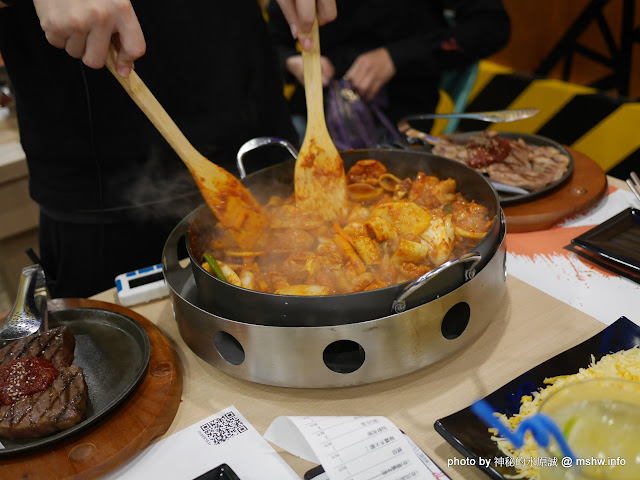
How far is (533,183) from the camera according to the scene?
210 centimetres

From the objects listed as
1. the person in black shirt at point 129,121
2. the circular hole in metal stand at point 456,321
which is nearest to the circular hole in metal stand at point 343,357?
the circular hole in metal stand at point 456,321

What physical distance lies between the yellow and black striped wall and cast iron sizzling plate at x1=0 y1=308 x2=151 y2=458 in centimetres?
315

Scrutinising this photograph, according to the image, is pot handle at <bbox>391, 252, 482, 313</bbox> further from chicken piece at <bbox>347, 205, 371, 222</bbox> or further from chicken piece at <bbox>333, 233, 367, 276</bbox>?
chicken piece at <bbox>347, 205, 371, 222</bbox>

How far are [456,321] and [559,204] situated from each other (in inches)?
34.1

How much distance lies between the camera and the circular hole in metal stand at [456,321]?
4.46 ft

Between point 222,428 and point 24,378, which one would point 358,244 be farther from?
point 24,378

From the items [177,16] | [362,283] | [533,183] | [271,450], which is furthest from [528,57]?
[271,450]

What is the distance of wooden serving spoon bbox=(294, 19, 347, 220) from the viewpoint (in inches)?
66.6

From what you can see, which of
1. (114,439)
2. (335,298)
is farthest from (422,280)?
(114,439)

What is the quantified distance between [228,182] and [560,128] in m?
3.25

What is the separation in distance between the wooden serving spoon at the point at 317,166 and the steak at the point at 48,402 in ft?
2.55

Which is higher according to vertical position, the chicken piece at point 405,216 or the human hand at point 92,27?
the human hand at point 92,27

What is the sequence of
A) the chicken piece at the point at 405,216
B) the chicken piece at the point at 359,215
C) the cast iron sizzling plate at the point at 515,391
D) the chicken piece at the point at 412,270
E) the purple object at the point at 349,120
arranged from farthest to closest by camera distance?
the purple object at the point at 349,120 < the chicken piece at the point at 359,215 < the chicken piece at the point at 405,216 < the chicken piece at the point at 412,270 < the cast iron sizzling plate at the point at 515,391

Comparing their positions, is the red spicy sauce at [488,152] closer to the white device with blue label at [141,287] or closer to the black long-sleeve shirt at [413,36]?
the black long-sleeve shirt at [413,36]
